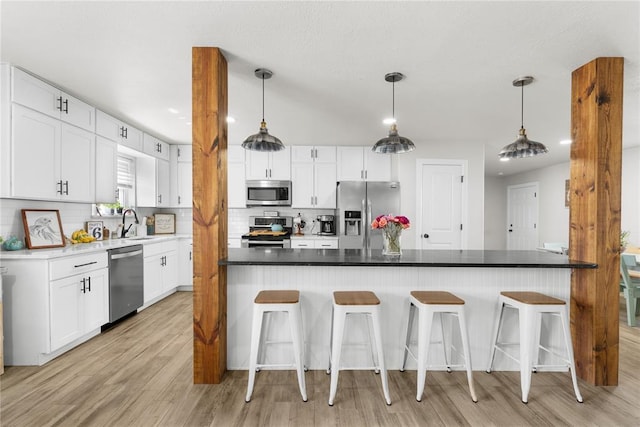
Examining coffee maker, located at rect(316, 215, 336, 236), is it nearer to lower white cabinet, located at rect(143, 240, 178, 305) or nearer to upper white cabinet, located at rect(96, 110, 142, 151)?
lower white cabinet, located at rect(143, 240, 178, 305)

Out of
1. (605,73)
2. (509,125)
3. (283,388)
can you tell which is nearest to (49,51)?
(283,388)

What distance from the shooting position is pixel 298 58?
239 centimetres

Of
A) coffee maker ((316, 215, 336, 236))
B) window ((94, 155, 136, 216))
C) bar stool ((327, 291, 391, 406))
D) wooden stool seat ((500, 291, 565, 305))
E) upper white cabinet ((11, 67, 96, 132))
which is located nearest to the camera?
bar stool ((327, 291, 391, 406))

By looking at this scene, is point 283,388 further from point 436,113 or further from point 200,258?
point 436,113

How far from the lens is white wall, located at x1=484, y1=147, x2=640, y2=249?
5.11 metres

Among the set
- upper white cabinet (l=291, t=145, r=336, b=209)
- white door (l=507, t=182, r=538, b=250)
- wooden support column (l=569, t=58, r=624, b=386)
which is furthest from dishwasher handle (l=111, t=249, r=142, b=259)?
white door (l=507, t=182, r=538, b=250)

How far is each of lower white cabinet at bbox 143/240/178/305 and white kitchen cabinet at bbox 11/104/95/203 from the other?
1021 millimetres

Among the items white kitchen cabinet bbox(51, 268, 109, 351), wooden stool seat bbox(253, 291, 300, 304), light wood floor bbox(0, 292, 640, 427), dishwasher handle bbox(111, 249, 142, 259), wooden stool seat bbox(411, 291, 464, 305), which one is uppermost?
dishwasher handle bbox(111, 249, 142, 259)

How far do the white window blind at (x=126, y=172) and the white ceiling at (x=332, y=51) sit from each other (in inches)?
43.0

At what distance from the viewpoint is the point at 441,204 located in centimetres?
495

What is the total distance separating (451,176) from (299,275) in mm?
3475

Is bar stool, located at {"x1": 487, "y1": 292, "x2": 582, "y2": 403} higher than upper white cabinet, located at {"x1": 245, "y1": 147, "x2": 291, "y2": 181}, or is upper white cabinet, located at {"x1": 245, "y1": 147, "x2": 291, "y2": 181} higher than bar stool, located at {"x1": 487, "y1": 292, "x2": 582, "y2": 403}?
upper white cabinet, located at {"x1": 245, "y1": 147, "x2": 291, "y2": 181}

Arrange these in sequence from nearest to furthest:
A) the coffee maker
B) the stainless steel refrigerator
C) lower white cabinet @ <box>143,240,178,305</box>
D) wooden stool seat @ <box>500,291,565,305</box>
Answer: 1. wooden stool seat @ <box>500,291,565,305</box>
2. lower white cabinet @ <box>143,240,178,305</box>
3. the stainless steel refrigerator
4. the coffee maker

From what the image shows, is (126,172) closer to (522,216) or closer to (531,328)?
(531,328)
